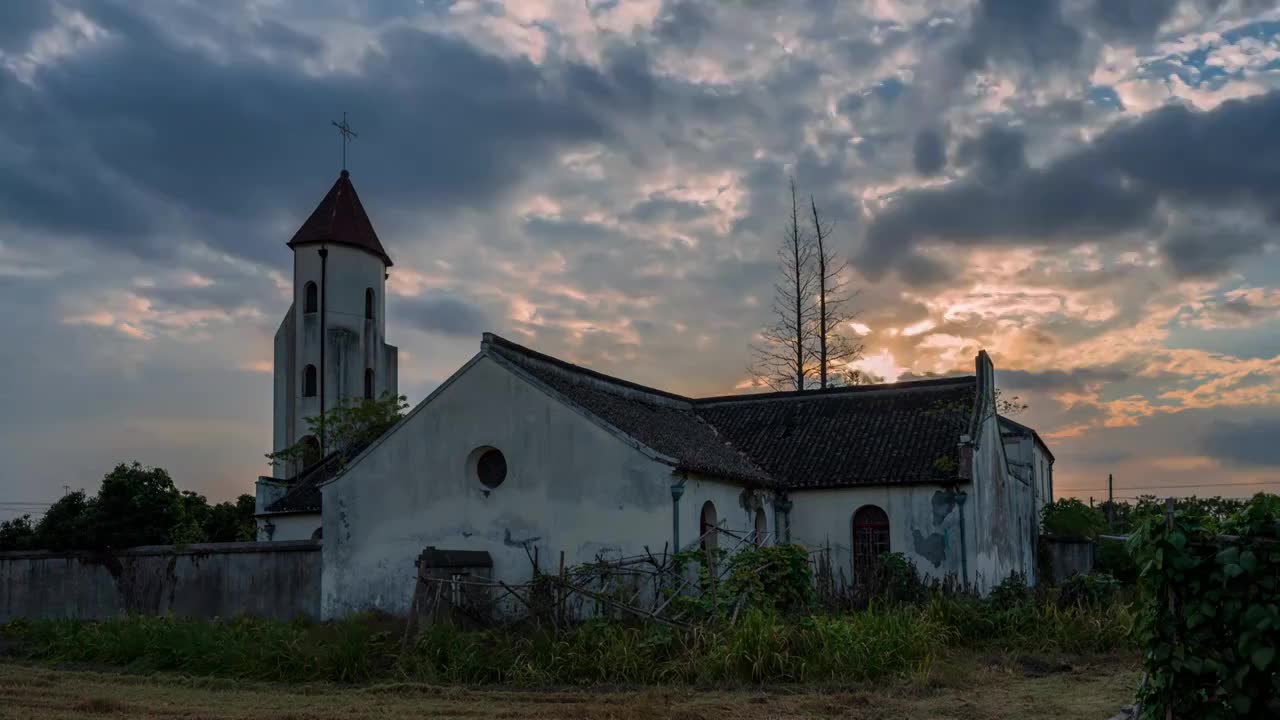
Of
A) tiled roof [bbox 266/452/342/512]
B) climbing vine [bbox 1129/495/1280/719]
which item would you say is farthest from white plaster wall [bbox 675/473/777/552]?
tiled roof [bbox 266/452/342/512]

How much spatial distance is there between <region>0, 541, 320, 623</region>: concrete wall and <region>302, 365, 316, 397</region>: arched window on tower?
26.2 meters

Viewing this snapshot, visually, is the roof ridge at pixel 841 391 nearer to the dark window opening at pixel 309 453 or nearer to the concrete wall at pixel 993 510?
the concrete wall at pixel 993 510

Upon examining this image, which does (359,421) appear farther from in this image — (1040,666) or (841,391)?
(1040,666)

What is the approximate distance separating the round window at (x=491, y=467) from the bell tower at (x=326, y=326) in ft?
97.8

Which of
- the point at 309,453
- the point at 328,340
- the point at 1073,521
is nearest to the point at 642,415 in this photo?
the point at 1073,521

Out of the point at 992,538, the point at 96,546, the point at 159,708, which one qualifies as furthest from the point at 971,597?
the point at 96,546

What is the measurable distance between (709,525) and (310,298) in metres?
34.2

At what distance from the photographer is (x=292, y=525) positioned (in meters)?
34.9

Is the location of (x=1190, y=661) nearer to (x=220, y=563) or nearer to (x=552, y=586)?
(x=552, y=586)

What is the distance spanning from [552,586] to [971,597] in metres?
8.09

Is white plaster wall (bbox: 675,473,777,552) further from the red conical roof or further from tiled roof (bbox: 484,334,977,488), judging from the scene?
the red conical roof

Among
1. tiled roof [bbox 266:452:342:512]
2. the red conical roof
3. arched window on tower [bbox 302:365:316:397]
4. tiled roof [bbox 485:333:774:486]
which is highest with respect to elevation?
the red conical roof

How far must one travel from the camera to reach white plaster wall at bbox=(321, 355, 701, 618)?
22.7 m

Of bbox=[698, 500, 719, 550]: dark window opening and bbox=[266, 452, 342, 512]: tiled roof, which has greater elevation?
bbox=[266, 452, 342, 512]: tiled roof
